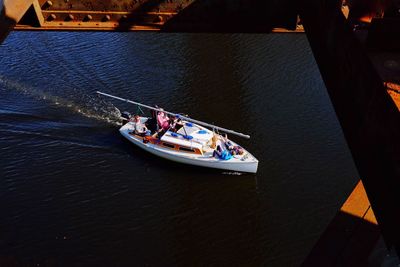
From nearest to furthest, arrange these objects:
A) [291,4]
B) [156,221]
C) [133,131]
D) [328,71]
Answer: [328,71]
[291,4]
[156,221]
[133,131]

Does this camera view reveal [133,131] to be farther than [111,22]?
Yes

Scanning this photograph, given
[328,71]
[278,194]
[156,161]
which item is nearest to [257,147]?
[278,194]

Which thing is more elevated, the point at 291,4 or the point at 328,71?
the point at 291,4

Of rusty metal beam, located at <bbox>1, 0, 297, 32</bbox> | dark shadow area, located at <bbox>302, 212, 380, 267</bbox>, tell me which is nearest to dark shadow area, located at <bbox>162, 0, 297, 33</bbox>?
rusty metal beam, located at <bbox>1, 0, 297, 32</bbox>

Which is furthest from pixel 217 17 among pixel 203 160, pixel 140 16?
pixel 203 160

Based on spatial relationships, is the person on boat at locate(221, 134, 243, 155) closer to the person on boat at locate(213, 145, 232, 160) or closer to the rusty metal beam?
the person on boat at locate(213, 145, 232, 160)

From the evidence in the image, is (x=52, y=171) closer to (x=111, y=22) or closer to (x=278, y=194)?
(x=278, y=194)

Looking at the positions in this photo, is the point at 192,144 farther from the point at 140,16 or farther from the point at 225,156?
the point at 140,16
